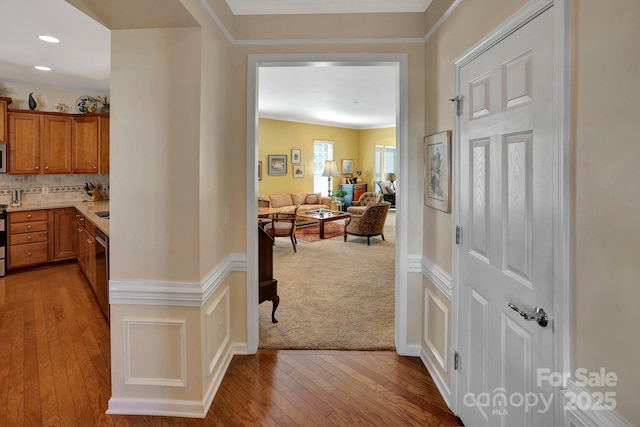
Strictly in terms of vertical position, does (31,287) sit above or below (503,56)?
below

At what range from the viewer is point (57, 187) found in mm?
5566

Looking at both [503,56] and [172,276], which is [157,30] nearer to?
[172,276]

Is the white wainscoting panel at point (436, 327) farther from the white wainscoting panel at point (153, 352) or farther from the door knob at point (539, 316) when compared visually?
the white wainscoting panel at point (153, 352)

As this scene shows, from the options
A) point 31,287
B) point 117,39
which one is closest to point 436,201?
point 117,39

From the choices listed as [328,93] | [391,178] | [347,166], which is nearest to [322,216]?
[328,93]

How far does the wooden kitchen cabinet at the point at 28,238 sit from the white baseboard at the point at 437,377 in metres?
5.42

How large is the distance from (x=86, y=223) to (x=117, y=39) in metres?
2.86

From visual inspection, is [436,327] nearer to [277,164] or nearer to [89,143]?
[89,143]

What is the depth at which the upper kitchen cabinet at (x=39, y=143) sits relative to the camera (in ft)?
16.1

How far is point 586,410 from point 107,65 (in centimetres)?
541

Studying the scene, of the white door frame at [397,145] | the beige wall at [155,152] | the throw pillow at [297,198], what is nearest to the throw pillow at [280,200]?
the throw pillow at [297,198]

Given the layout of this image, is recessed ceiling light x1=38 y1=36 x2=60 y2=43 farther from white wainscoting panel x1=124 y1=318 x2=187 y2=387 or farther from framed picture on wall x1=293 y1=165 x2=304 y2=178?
framed picture on wall x1=293 y1=165 x2=304 y2=178

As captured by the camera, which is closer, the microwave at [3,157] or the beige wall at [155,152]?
the beige wall at [155,152]

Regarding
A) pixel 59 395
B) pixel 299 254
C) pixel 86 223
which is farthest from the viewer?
pixel 299 254
